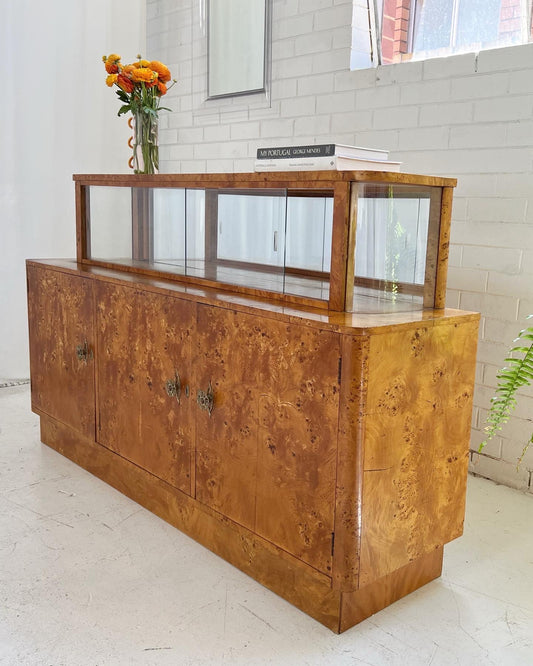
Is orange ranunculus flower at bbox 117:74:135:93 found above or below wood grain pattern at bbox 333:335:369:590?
above

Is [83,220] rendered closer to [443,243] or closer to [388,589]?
[443,243]

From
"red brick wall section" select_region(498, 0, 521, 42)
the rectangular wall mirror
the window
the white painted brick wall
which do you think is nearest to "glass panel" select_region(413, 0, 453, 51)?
the window

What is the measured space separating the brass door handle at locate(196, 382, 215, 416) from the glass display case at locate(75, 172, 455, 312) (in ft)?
1.15

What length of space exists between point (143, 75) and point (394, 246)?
1.39m

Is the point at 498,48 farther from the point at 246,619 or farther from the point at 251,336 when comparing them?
the point at 246,619

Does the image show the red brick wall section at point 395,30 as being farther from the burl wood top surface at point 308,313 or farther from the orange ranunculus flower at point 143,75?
the burl wood top surface at point 308,313

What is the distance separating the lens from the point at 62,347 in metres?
2.95

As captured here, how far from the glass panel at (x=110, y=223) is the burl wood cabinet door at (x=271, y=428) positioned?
794mm

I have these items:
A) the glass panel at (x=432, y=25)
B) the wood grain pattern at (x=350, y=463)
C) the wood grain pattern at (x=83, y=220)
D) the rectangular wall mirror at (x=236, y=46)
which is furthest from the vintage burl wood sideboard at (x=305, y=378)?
the rectangular wall mirror at (x=236, y=46)

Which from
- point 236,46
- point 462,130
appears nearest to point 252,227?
point 462,130

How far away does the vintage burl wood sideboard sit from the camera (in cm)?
178

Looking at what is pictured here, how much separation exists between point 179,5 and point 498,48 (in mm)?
2449

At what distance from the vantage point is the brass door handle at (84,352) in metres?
2.76

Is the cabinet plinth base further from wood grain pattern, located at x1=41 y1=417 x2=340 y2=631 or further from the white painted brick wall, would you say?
the white painted brick wall
